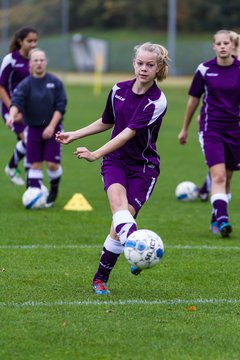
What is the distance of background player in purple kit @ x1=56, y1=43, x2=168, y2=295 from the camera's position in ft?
23.5

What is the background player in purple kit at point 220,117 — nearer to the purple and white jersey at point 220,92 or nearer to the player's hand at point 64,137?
the purple and white jersey at point 220,92

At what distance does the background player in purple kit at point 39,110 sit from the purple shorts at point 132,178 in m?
4.45

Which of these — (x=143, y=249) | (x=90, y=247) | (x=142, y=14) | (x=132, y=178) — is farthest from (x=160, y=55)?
(x=142, y=14)

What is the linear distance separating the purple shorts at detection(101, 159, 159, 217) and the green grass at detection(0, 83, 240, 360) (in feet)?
2.40

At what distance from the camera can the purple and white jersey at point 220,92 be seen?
10.1 m

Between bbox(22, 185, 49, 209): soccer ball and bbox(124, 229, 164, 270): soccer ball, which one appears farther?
bbox(22, 185, 49, 209): soccer ball

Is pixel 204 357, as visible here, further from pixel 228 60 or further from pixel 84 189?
pixel 84 189

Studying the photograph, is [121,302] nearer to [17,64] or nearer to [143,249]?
[143,249]

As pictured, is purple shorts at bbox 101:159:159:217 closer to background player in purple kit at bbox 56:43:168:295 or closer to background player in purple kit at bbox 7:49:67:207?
background player in purple kit at bbox 56:43:168:295

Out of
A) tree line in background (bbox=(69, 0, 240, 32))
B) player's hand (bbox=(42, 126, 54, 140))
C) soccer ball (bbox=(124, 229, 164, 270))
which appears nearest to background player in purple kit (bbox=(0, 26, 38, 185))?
player's hand (bbox=(42, 126, 54, 140))

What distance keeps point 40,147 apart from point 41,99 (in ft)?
2.06

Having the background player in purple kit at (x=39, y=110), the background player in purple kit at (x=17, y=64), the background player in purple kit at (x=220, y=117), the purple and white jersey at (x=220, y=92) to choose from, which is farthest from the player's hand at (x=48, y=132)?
the purple and white jersey at (x=220, y=92)

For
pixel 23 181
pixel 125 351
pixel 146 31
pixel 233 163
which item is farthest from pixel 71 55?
pixel 125 351

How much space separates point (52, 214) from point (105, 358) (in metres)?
6.08
